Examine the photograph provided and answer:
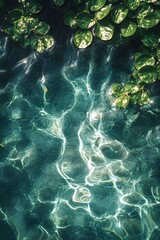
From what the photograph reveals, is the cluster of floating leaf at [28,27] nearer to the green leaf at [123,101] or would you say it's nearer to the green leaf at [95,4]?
the green leaf at [95,4]

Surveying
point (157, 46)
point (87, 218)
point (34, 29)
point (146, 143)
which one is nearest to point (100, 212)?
point (87, 218)

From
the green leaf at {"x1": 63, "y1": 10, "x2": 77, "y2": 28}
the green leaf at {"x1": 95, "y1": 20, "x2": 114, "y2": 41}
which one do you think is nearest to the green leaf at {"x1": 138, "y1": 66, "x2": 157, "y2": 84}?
the green leaf at {"x1": 95, "y1": 20, "x2": 114, "y2": 41}

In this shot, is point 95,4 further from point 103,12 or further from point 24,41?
A: point 24,41

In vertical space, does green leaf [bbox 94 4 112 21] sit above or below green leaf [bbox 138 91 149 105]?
above

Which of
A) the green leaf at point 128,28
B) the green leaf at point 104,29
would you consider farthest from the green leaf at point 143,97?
the green leaf at point 104,29

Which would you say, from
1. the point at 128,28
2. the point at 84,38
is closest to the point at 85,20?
the point at 84,38

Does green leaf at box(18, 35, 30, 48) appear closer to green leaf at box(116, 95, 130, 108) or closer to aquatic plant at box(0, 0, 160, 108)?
aquatic plant at box(0, 0, 160, 108)
